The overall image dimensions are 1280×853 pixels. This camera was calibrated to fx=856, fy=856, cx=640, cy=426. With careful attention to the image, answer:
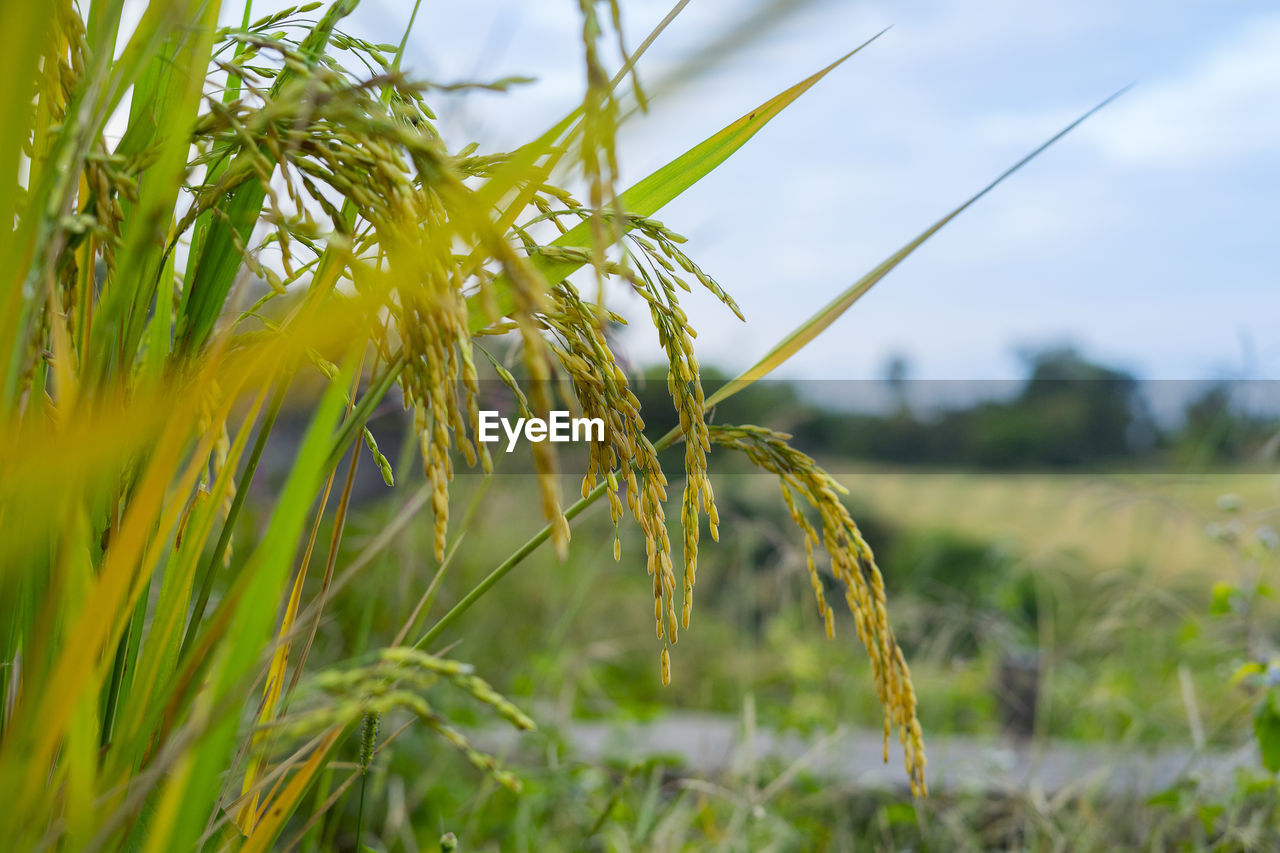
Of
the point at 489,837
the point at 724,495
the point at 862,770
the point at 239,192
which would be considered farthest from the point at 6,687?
the point at 724,495

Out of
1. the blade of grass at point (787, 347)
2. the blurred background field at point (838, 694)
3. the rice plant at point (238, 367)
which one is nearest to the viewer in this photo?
the rice plant at point (238, 367)

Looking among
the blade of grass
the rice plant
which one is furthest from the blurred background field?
the rice plant

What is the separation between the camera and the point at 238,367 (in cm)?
56

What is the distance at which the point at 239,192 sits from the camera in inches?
23.3

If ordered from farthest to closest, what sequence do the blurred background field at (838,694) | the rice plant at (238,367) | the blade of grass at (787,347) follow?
the blurred background field at (838,694)
the blade of grass at (787,347)
the rice plant at (238,367)

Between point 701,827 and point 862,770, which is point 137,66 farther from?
point 862,770

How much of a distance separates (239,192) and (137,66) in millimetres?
162

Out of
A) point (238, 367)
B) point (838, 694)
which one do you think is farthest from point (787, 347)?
point (838, 694)

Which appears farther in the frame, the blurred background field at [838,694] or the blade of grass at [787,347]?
the blurred background field at [838,694]

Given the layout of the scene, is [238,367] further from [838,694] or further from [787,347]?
[838,694]

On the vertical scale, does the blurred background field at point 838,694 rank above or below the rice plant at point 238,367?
below

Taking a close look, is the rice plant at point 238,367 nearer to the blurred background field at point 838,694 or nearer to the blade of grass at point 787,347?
the blade of grass at point 787,347

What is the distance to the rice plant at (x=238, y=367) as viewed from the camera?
1.32 feet

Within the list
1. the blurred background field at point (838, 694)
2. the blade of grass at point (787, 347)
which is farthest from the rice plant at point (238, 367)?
the blurred background field at point (838, 694)
